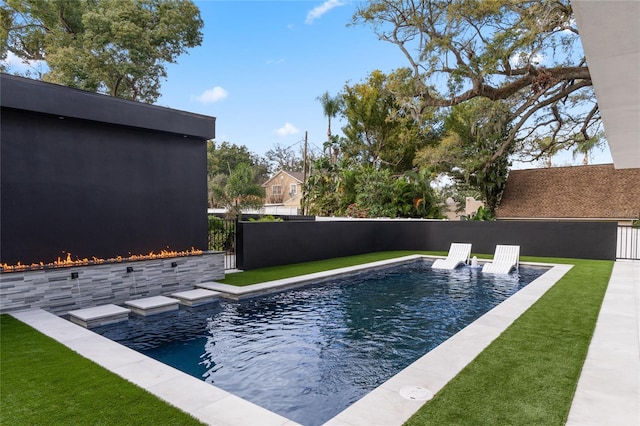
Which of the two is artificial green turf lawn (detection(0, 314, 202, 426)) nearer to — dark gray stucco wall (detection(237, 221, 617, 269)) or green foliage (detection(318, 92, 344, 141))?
dark gray stucco wall (detection(237, 221, 617, 269))

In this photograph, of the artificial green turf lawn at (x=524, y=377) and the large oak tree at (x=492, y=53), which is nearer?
the artificial green turf lawn at (x=524, y=377)

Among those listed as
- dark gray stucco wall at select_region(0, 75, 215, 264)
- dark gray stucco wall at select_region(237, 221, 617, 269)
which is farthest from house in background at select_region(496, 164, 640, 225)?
dark gray stucco wall at select_region(0, 75, 215, 264)

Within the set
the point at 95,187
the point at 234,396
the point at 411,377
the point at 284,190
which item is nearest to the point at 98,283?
the point at 95,187

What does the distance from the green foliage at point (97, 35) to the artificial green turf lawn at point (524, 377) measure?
88.5 feet

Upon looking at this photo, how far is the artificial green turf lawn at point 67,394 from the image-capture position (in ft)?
11.3

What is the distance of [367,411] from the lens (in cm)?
363

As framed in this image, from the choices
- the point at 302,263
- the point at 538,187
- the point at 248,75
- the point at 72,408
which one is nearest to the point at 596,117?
the point at 538,187

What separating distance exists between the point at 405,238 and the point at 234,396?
1527 centimetres

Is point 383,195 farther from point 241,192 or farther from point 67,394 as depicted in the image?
point 67,394

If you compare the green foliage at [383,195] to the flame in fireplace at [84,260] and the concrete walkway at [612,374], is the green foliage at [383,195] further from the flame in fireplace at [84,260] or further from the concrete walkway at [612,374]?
the concrete walkway at [612,374]

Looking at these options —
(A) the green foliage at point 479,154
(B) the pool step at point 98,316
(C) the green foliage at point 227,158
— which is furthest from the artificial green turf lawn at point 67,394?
(C) the green foliage at point 227,158

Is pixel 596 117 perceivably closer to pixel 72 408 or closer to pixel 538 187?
pixel 538 187

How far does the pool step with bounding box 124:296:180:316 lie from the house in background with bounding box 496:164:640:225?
82.7 ft

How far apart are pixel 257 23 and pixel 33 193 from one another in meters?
15.6
